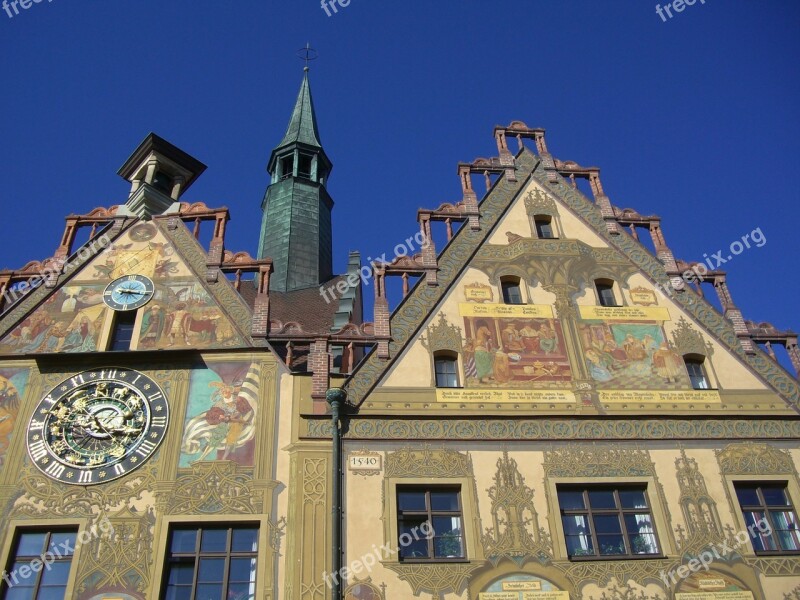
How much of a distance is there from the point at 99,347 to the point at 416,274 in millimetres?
5367

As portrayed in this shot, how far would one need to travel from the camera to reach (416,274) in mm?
14375

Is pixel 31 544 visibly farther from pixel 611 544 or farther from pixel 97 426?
pixel 611 544

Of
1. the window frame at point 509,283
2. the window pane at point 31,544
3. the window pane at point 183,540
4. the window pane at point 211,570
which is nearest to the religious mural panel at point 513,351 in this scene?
the window frame at point 509,283

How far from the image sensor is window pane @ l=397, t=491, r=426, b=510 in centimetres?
1168

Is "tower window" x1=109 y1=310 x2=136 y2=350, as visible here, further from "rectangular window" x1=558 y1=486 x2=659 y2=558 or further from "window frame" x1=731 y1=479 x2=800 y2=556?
"window frame" x1=731 y1=479 x2=800 y2=556

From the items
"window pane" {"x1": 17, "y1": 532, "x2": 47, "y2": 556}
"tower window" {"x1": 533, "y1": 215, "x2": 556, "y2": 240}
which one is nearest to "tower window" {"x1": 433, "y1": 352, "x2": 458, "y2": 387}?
"tower window" {"x1": 533, "y1": 215, "x2": 556, "y2": 240}

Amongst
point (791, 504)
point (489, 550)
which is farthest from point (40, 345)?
point (791, 504)

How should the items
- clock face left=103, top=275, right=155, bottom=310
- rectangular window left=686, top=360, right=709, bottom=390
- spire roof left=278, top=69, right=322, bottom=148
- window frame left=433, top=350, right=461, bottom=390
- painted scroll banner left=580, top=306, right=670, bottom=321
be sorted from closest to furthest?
window frame left=433, top=350, right=461, bottom=390
rectangular window left=686, top=360, right=709, bottom=390
clock face left=103, top=275, right=155, bottom=310
painted scroll banner left=580, top=306, right=670, bottom=321
spire roof left=278, top=69, right=322, bottom=148

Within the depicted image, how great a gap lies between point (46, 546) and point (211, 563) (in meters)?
2.25

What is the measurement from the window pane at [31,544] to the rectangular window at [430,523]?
484 cm

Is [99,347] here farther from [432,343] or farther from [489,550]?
[489,550]

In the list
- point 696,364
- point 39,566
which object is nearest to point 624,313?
point 696,364

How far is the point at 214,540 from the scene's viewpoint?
36.8 ft

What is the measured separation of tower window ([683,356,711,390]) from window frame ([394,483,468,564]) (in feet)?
15.0
